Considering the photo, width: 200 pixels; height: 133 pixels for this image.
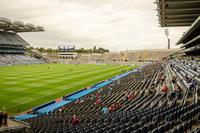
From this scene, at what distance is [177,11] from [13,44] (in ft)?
312

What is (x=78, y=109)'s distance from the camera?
20594mm

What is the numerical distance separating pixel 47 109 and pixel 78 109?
3642 mm

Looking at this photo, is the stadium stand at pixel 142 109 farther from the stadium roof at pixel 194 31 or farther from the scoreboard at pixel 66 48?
the scoreboard at pixel 66 48

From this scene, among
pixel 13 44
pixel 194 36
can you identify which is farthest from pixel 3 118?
pixel 13 44

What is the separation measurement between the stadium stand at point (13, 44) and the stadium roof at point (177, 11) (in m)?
66.3

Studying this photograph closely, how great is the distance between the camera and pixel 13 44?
111 m

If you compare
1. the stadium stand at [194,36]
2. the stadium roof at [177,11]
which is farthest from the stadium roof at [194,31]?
the stadium roof at [177,11]

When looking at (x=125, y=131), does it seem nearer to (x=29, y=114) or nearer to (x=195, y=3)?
(x=29, y=114)

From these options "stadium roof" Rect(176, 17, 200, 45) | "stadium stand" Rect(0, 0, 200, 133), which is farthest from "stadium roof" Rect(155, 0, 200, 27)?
"stadium roof" Rect(176, 17, 200, 45)

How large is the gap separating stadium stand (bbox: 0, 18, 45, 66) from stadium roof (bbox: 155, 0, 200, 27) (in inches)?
2612

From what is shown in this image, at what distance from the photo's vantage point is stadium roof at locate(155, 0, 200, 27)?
23.0 meters

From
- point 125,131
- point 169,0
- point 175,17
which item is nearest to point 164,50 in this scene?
point 175,17

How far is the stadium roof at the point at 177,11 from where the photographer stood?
2305cm

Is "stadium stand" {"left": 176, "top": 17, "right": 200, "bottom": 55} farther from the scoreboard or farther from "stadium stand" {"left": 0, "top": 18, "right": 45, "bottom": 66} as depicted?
the scoreboard
